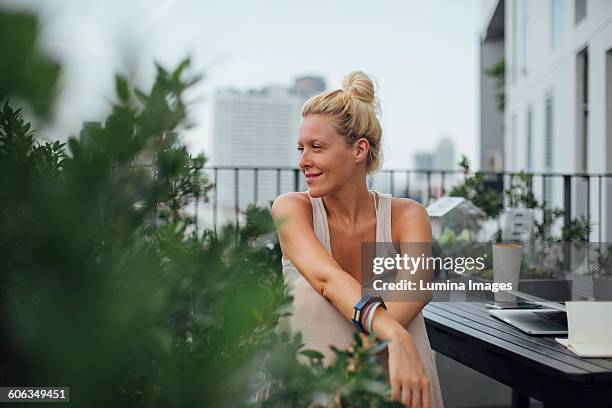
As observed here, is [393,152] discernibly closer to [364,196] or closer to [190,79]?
[364,196]

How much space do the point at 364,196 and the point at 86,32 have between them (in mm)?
1650

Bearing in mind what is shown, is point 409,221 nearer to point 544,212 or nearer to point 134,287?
point 134,287

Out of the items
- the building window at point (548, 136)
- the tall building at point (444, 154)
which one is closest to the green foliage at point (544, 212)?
the building window at point (548, 136)

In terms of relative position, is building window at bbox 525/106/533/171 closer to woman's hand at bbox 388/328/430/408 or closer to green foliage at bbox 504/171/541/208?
green foliage at bbox 504/171/541/208

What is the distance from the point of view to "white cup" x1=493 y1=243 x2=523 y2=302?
211 centimetres

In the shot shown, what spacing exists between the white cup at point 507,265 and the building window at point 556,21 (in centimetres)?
764

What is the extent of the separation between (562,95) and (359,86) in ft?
24.9

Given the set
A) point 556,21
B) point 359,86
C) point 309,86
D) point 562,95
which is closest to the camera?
point 359,86

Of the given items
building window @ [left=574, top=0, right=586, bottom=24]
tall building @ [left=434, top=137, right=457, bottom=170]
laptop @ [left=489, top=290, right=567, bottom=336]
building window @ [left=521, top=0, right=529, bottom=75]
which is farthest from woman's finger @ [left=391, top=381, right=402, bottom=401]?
tall building @ [left=434, top=137, right=457, bottom=170]

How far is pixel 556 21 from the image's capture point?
9.08 meters

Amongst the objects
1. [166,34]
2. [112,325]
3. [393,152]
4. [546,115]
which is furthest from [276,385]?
[546,115]

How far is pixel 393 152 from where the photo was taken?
2.28 m

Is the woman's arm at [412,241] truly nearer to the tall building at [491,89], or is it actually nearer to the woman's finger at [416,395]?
the woman's finger at [416,395]

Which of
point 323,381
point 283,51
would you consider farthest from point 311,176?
point 283,51
